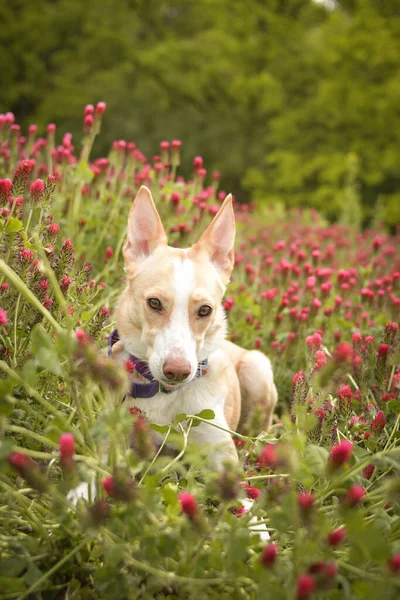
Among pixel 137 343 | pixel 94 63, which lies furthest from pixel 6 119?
pixel 94 63

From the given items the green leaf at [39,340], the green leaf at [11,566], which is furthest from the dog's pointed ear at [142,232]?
the green leaf at [11,566]

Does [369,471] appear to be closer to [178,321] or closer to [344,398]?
[344,398]

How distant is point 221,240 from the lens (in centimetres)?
328

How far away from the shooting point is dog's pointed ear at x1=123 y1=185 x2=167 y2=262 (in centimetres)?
309

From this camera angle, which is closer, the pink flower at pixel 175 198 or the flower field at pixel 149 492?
the flower field at pixel 149 492

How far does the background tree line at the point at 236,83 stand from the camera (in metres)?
17.0

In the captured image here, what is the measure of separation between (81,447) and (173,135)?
20.4m

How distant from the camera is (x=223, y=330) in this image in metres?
3.15

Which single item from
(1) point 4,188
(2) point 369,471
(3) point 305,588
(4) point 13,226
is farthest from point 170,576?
(1) point 4,188

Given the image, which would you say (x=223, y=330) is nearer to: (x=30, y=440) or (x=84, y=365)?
(x=30, y=440)

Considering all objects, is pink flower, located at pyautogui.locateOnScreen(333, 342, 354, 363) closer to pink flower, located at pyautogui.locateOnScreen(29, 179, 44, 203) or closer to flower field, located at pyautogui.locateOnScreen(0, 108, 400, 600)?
flower field, located at pyautogui.locateOnScreen(0, 108, 400, 600)

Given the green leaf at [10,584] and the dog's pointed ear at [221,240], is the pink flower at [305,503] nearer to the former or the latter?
the green leaf at [10,584]

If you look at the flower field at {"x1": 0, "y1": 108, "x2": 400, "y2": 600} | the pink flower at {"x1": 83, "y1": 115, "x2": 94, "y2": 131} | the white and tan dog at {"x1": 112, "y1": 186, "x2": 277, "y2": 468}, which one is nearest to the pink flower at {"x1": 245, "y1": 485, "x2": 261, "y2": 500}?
the flower field at {"x1": 0, "y1": 108, "x2": 400, "y2": 600}

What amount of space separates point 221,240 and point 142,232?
1.49 feet
